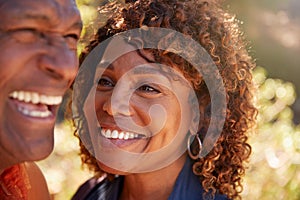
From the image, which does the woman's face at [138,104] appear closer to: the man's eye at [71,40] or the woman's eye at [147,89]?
the woman's eye at [147,89]

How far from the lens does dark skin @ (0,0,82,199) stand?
1603 millimetres

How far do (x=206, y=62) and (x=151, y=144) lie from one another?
1.34 feet

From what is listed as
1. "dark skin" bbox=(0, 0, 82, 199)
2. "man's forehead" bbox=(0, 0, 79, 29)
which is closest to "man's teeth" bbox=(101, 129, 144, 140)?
"dark skin" bbox=(0, 0, 82, 199)

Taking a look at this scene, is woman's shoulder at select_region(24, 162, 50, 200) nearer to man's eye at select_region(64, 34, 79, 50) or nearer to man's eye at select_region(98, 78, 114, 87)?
A: man's eye at select_region(98, 78, 114, 87)

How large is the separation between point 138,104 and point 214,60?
1.22 feet

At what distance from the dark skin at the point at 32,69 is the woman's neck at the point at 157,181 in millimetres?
1013

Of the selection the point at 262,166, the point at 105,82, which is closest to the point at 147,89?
the point at 105,82

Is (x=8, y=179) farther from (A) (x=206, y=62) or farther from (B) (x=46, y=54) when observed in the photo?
(A) (x=206, y=62)

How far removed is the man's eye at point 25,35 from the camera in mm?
1602

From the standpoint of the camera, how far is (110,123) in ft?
8.19

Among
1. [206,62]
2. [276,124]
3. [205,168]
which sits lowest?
[276,124]

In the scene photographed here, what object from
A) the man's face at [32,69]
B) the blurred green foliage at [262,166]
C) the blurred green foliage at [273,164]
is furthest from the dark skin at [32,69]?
the blurred green foliage at [273,164]

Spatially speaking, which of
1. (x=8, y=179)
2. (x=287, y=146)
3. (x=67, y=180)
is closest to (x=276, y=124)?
(x=287, y=146)

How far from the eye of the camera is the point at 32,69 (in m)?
1.62
